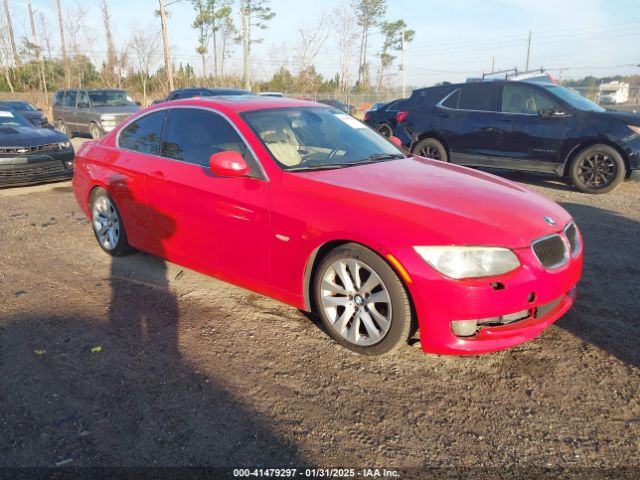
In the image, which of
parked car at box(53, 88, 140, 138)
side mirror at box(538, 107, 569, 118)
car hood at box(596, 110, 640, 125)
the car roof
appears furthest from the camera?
parked car at box(53, 88, 140, 138)

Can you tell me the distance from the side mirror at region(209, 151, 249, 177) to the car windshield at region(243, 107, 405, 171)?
0.80ft

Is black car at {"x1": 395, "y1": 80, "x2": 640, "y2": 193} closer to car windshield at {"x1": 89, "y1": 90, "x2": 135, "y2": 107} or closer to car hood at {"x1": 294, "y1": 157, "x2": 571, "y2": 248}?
car hood at {"x1": 294, "y1": 157, "x2": 571, "y2": 248}

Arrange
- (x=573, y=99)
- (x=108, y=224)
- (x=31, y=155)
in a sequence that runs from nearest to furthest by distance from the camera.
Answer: (x=108, y=224) → (x=573, y=99) → (x=31, y=155)

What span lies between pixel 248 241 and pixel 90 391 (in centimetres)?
137

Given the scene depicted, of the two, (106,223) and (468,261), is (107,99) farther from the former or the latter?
(468,261)

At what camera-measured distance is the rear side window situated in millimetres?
8477

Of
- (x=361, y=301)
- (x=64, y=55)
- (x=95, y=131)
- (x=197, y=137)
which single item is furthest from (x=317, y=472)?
(x=64, y=55)

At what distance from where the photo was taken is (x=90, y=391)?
2.76 m

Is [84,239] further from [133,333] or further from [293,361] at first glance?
[293,361]

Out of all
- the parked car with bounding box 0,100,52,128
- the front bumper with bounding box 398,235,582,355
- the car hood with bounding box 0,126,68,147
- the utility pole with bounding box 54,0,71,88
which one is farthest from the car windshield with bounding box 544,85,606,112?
the utility pole with bounding box 54,0,71,88

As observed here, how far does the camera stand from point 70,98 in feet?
57.3

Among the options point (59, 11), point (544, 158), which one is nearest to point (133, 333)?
point (544, 158)

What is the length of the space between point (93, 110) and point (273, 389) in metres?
Answer: 16.1

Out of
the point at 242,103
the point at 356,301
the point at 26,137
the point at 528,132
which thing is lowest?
the point at 356,301
